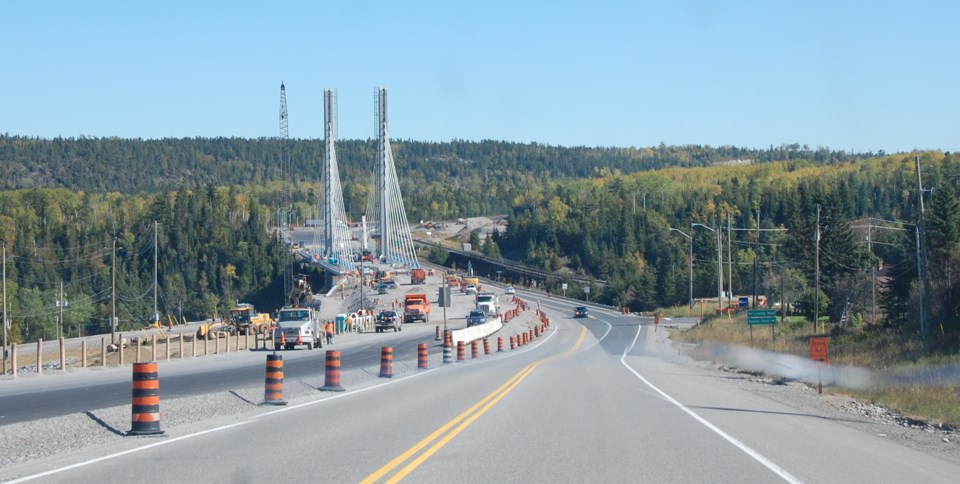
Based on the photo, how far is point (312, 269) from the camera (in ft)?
530

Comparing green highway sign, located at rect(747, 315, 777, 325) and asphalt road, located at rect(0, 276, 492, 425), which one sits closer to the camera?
asphalt road, located at rect(0, 276, 492, 425)

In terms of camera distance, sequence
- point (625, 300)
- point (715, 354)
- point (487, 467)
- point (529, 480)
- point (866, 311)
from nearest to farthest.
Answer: point (529, 480) < point (487, 467) < point (715, 354) < point (866, 311) < point (625, 300)

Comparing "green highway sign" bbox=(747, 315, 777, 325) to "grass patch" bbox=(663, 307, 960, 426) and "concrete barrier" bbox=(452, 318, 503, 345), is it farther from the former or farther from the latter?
"concrete barrier" bbox=(452, 318, 503, 345)

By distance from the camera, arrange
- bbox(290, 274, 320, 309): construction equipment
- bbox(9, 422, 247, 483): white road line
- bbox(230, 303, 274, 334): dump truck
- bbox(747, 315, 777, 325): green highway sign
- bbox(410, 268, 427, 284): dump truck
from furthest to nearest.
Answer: bbox(410, 268, 427, 284): dump truck
bbox(290, 274, 320, 309): construction equipment
bbox(230, 303, 274, 334): dump truck
bbox(747, 315, 777, 325): green highway sign
bbox(9, 422, 247, 483): white road line

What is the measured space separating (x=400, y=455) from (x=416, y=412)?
5493mm

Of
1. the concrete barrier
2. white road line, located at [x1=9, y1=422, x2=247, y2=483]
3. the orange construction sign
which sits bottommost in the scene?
the concrete barrier

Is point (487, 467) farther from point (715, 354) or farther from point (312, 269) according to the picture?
point (312, 269)

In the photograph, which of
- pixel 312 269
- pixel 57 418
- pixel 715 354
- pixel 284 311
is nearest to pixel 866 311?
pixel 715 354

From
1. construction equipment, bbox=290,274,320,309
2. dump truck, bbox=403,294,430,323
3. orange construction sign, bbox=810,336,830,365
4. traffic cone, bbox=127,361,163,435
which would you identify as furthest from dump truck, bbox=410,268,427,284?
traffic cone, bbox=127,361,163,435

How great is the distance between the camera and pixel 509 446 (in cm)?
1325

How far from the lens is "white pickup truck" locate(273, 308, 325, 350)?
5353 centimetres

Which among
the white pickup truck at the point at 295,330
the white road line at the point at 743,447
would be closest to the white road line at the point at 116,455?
the white road line at the point at 743,447

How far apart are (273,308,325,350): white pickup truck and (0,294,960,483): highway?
32.1m

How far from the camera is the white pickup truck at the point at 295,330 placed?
53.5 metres
